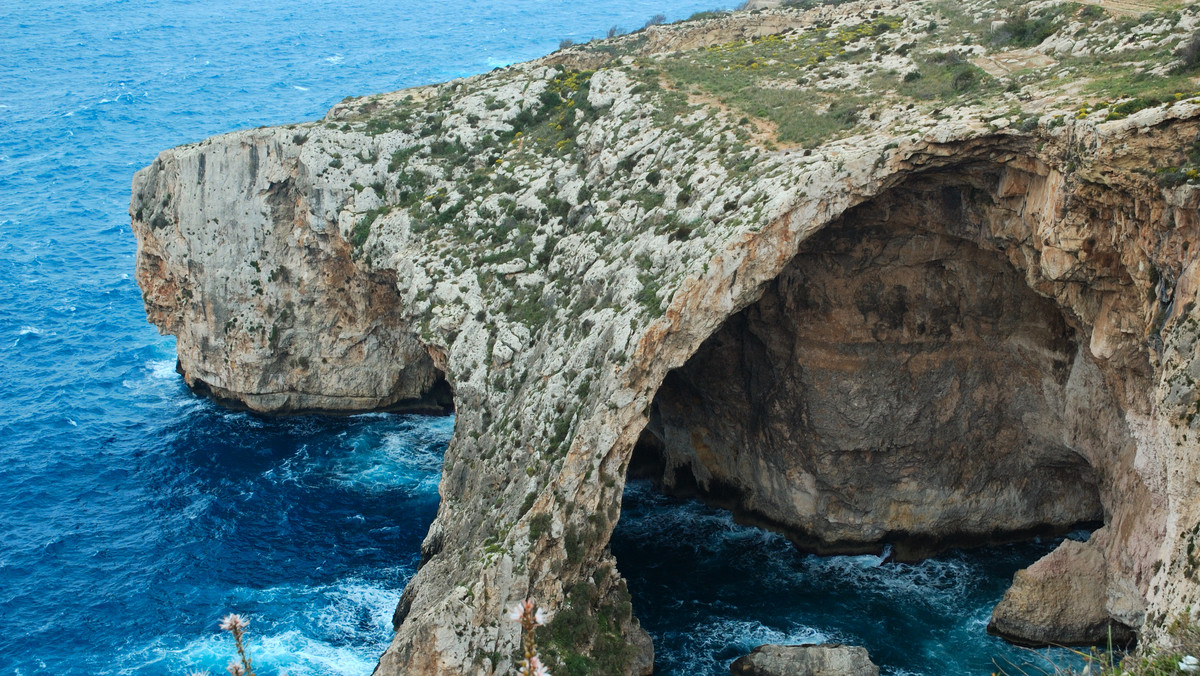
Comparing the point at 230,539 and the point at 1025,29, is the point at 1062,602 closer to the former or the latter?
the point at 1025,29

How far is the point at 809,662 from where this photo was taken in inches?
1601

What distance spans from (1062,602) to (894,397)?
37.3ft

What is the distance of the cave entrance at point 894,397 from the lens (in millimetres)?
46250

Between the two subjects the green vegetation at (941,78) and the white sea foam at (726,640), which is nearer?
the white sea foam at (726,640)

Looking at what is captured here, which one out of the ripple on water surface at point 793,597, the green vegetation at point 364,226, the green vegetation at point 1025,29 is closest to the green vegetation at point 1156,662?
the ripple on water surface at point 793,597

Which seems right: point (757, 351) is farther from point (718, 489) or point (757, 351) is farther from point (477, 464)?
point (477, 464)

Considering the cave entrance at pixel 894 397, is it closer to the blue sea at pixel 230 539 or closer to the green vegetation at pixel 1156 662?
the blue sea at pixel 230 539

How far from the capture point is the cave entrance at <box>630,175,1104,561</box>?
4625 cm

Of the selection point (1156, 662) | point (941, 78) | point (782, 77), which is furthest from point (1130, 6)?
point (1156, 662)

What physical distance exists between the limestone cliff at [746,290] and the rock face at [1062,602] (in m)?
0.38

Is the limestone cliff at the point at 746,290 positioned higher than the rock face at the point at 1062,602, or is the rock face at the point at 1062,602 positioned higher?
the limestone cliff at the point at 746,290

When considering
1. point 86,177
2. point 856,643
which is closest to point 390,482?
point 856,643

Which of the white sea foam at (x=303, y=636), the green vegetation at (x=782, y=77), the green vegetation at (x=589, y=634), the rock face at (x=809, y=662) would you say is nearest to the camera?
the green vegetation at (x=589, y=634)

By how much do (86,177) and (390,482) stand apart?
67.8 metres
